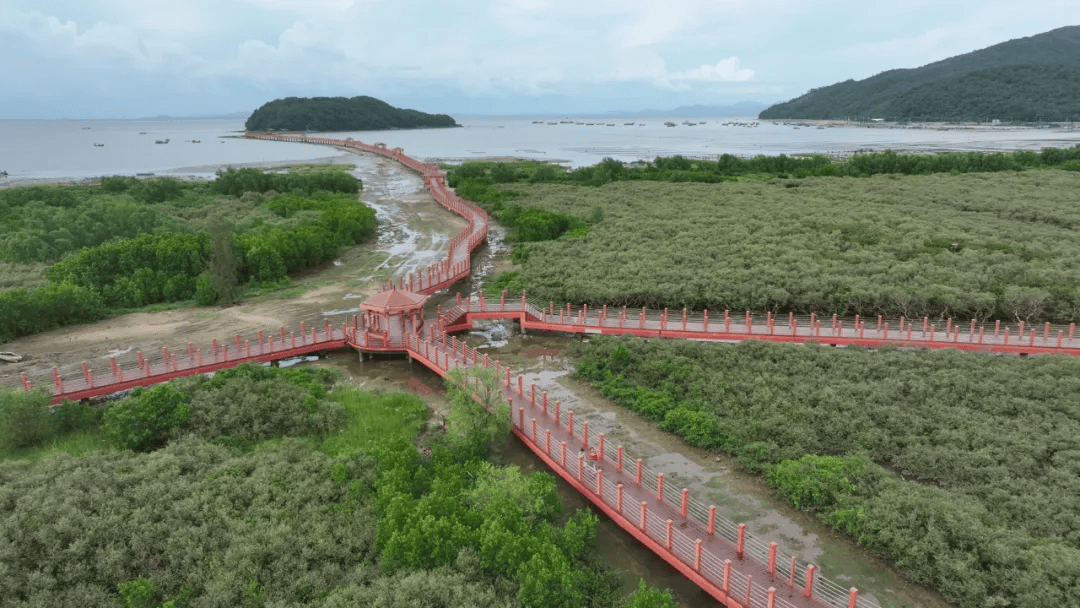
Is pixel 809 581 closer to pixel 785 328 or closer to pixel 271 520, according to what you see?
pixel 271 520

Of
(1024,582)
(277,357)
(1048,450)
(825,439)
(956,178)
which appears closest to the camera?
(1024,582)

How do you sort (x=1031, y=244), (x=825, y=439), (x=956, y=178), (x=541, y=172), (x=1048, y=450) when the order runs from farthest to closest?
(x=541, y=172)
(x=956, y=178)
(x=1031, y=244)
(x=825, y=439)
(x=1048, y=450)

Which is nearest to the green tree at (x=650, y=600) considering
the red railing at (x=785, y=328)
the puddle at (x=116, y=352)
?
the red railing at (x=785, y=328)

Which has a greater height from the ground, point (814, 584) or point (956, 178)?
point (956, 178)

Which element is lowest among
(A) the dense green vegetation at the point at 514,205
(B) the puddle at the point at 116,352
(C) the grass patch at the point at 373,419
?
(C) the grass patch at the point at 373,419

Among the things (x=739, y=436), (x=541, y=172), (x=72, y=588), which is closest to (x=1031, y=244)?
(x=739, y=436)

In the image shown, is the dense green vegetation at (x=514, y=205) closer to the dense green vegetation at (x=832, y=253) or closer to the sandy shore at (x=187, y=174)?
the dense green vegetation at (x=832, y=253)

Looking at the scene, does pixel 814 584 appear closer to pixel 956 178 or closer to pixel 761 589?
pixel 761 589
